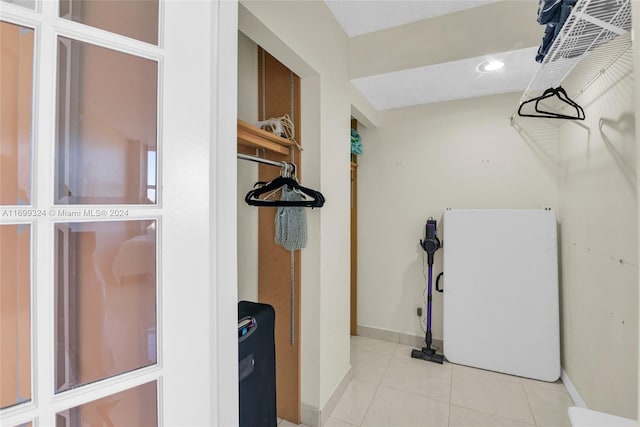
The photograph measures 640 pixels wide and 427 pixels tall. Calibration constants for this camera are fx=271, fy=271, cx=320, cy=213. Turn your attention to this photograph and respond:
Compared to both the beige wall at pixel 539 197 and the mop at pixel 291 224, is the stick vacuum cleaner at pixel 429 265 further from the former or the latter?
the mop at pixel 291 224

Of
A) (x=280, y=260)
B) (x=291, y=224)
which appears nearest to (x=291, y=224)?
(x=291, y=224)

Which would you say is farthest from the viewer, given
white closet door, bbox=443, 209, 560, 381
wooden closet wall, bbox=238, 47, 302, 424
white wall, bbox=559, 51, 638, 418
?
white closet door, bbox=443, 209, 560, 381

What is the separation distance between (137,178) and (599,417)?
176 cm

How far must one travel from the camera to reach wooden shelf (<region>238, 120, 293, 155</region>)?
137cm

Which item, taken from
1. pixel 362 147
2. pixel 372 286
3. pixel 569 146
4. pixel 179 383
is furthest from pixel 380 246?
pixel 179 383

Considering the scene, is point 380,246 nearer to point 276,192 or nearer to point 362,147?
point 362,147

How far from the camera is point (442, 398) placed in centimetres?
202

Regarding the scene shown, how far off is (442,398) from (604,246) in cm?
147

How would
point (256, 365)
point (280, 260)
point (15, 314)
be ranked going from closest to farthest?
point (15, 314)
point (256, 365)
point (280, 260)

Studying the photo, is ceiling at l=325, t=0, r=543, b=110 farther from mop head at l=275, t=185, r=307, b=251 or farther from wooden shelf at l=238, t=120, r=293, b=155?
mop head at l=275, t=185, r=307, b=251

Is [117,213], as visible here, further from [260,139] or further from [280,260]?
[280,260]

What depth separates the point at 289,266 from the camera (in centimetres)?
182

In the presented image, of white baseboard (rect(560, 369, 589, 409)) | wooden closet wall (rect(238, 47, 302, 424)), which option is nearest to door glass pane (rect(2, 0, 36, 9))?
wooden closet wall (rect(238, 47, 302, 424))

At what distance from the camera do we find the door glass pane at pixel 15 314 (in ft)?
1.76
